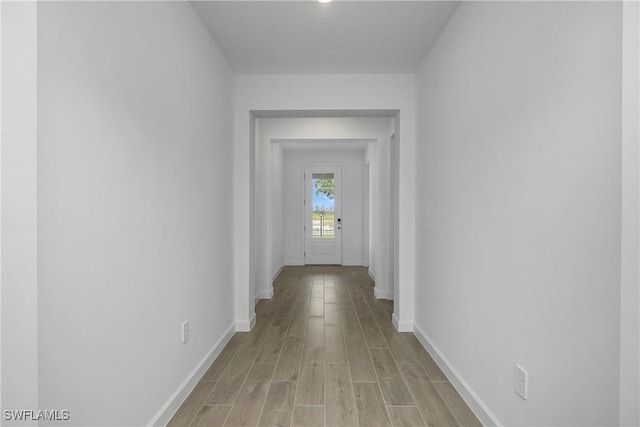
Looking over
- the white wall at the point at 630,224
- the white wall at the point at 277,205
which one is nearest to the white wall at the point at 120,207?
the white wall at the point at 630,224

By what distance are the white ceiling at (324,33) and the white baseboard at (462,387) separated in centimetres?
242

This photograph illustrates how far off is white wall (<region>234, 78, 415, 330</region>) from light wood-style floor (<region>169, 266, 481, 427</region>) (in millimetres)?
463

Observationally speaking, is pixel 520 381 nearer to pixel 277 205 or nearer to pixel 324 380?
pixel 324 380

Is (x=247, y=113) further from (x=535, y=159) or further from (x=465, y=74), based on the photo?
(x=535, y=159)

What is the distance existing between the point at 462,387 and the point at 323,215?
19.2ft

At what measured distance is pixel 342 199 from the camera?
25.8 feet

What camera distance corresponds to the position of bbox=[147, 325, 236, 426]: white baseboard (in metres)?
1.87

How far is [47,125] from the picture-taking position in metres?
1.11

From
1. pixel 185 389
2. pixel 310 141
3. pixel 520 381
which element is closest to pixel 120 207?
pixel 185 389

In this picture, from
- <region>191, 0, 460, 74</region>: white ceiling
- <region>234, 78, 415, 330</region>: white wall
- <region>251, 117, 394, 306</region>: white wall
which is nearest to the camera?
<region>191, 0, 460, 74</region>: white ceiling

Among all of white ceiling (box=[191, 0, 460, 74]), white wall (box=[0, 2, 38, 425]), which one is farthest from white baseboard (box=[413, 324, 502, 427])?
white ceiling (box=[191, 0, 460, 74])

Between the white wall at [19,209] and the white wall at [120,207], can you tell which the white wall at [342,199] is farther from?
the white wall at [19,209]

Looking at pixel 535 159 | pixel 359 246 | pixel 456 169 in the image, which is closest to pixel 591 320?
pixel 535 159

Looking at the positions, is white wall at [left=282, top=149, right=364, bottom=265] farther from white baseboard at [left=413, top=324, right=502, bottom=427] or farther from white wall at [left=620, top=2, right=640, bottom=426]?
white wall at [left=620, top=2, right=640, bottom=426]
